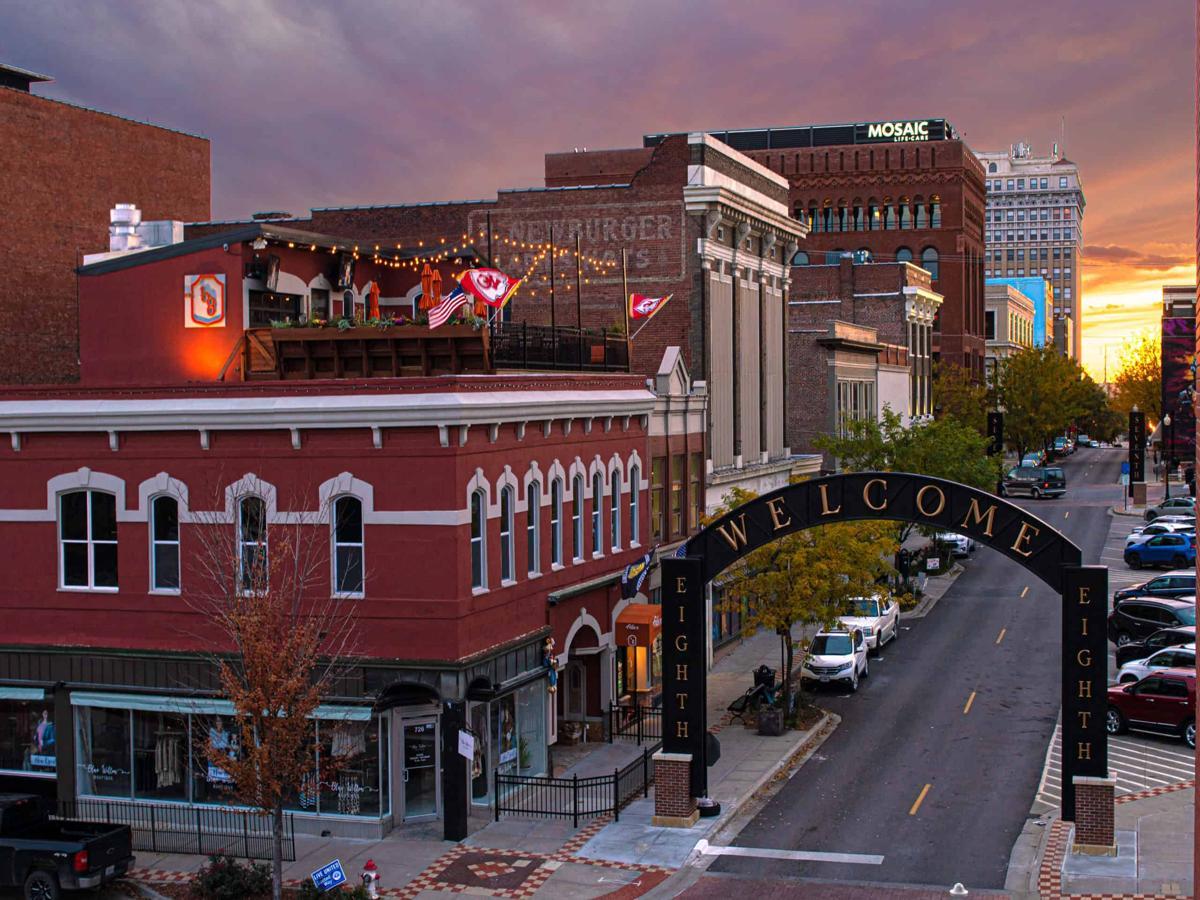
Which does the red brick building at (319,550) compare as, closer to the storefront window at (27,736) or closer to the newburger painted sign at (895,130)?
the storefront window at (27,736)

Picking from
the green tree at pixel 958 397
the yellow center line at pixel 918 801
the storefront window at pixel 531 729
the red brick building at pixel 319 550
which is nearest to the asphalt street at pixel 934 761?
the yellow center line at pixel 918 801

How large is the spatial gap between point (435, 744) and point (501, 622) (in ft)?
9.54

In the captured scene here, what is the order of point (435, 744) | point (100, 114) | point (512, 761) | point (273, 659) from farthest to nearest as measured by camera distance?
point (100, 114), point (512, 761), point (435, 744), point (273, 659)

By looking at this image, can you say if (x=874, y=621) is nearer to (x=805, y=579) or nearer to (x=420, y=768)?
(x=805, y=579)

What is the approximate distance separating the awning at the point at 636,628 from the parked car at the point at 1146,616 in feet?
52.2

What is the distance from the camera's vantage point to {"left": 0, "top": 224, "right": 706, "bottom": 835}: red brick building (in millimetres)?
26594

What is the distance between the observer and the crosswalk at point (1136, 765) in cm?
2927

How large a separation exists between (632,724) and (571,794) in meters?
5.73

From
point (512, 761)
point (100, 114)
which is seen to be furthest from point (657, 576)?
point (100, 114)

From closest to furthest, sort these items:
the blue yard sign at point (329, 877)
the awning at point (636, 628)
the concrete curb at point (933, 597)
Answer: the blue yard sign at point (329, 877) → the awning at point (636, 628) → the concrete curb at point (933, 597)

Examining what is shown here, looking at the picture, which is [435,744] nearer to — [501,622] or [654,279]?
[501,622]

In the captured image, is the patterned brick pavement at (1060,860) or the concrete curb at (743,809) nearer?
the patterned brick pavement at (1060,860)

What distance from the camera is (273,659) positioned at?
2223 cm

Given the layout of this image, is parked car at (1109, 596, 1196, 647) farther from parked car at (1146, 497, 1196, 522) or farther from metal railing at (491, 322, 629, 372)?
parked car at (1146, 497, 1196, 522)
